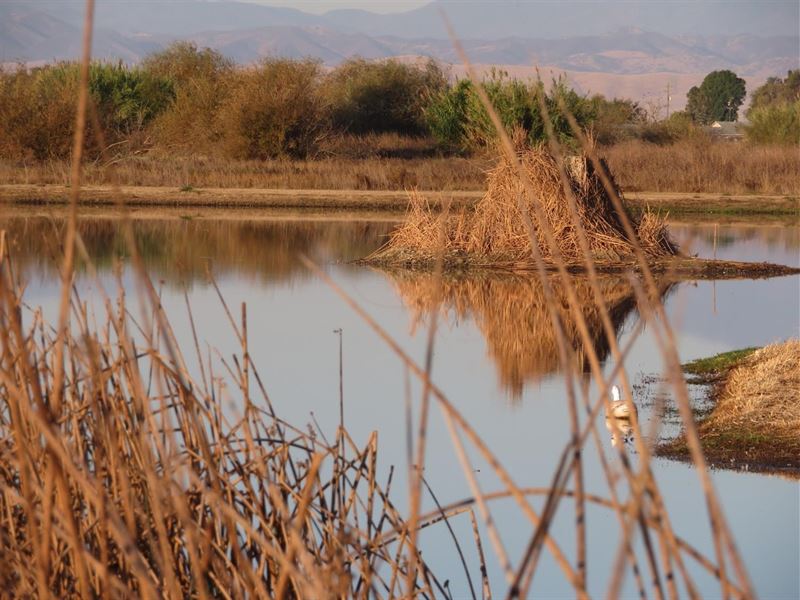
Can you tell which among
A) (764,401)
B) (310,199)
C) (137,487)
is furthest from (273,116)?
(137,487)

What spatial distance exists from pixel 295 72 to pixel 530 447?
1040 inches

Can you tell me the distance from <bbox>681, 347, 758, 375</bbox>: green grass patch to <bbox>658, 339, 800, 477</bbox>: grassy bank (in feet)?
1.80

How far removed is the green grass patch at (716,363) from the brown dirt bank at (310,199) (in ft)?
45.0

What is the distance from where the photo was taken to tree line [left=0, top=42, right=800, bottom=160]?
2873 cm

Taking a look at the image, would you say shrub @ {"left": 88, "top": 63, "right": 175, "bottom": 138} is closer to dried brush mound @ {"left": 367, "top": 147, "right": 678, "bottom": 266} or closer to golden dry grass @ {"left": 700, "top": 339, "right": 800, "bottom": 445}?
dried brush mound @ {"left": 367, "top": 147, "right": 678, "bottom": 266}

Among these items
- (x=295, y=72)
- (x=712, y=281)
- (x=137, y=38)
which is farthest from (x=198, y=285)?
(x=137, y=38)

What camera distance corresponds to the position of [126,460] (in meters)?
2.94

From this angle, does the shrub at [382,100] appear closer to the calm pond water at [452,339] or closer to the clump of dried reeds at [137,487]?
the calm pond water at [452,339]

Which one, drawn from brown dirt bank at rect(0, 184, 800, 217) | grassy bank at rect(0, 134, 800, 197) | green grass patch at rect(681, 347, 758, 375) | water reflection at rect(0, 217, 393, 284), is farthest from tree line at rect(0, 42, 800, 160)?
green grass patch at rect(681, 347, 758, 375)

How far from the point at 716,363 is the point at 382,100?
30.8 m

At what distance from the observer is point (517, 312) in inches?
484

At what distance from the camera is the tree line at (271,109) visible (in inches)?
1131

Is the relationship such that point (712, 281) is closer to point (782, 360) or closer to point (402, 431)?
point (782, 360)

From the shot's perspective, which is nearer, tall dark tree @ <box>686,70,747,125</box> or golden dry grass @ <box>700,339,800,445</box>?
golden dry grass @ <box>700,339,800,445</box>
